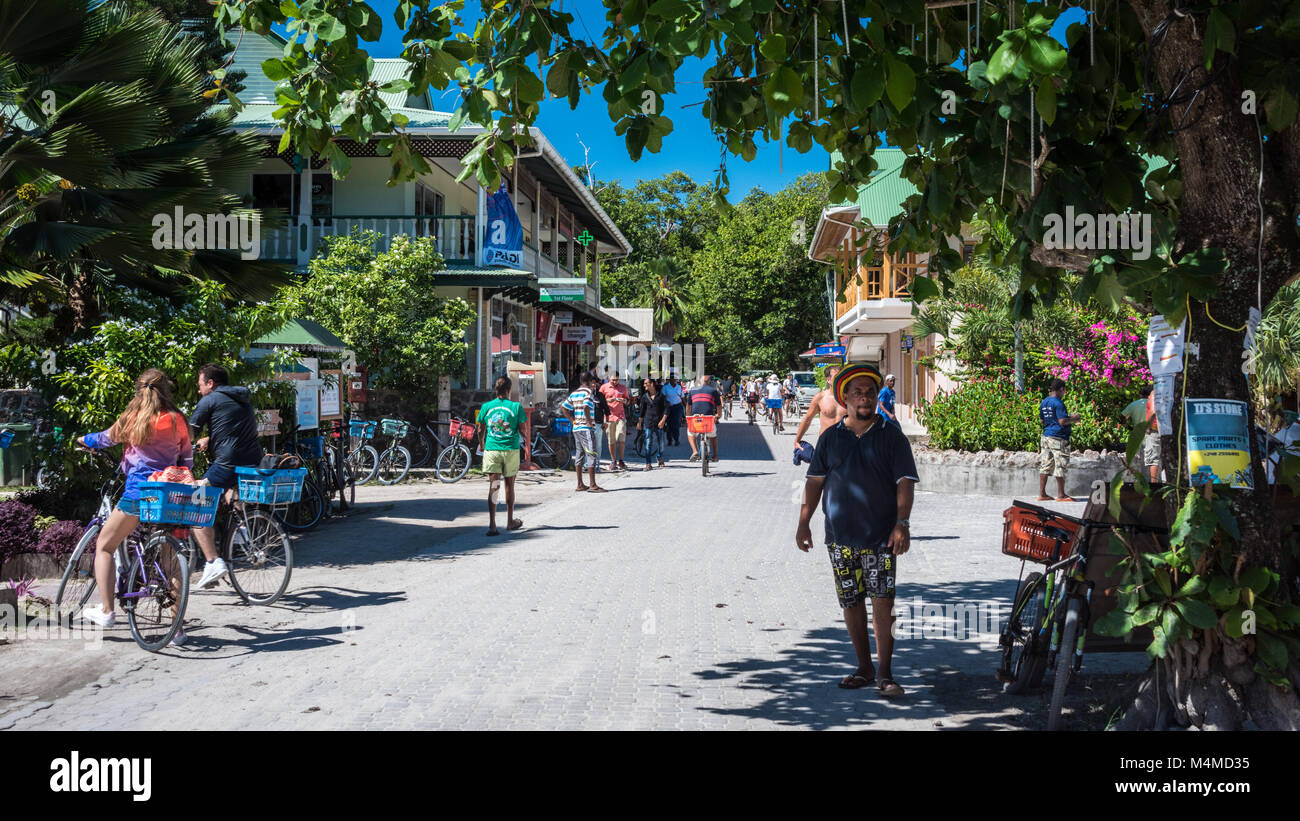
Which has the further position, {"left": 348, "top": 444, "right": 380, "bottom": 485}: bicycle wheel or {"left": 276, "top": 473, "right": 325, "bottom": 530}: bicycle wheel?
{"left": 348, "top": 444, "right": 380, "bottom": 485}: bicycle wheel

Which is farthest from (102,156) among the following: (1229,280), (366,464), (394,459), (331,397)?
(394,459)

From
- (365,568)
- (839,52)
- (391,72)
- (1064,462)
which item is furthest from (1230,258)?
(391,72)

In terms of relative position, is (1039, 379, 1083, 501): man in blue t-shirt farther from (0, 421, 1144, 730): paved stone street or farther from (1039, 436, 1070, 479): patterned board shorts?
(0, 421, 1144, 730): paved stone street

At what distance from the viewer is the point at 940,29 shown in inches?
228

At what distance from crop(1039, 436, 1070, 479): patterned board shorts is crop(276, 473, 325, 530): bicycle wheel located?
370 inches

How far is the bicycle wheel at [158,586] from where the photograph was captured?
663cm

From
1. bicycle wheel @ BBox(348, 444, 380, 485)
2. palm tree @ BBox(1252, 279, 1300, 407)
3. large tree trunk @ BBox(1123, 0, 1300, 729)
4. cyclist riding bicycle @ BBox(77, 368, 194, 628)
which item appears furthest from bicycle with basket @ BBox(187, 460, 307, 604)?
palm tree @ BBox(1252, 279, 1300, 407)

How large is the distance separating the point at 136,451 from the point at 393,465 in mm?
10901

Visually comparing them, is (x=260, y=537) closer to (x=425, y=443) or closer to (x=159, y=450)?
(x=159, y=450)

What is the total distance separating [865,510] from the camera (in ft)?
18.8

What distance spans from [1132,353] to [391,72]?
18966 mm

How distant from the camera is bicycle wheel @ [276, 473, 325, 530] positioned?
12266 mm

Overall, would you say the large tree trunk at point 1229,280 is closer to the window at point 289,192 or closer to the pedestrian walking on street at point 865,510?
the pedestrian walking on street at point 865,510

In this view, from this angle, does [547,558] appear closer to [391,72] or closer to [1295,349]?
[1295,349]
